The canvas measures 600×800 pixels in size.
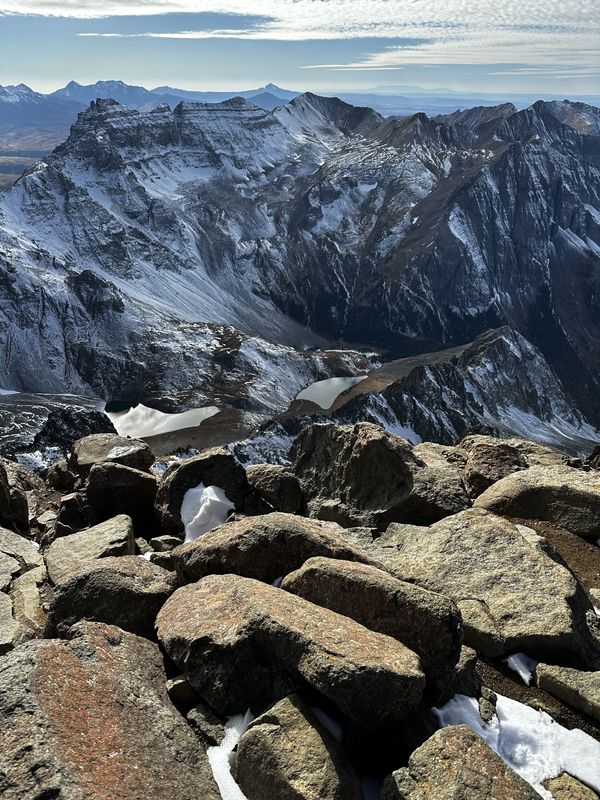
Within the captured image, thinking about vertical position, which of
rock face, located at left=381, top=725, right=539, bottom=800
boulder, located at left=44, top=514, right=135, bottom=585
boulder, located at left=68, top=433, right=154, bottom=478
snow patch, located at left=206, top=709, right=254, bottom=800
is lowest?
boulder, located at left=68, top=433, right=154, bottom=478

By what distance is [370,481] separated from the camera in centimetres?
2667

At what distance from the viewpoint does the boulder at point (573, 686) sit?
44.4 ft

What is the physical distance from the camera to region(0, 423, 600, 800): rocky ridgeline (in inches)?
415

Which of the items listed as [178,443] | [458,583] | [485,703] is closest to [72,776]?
[485,703]

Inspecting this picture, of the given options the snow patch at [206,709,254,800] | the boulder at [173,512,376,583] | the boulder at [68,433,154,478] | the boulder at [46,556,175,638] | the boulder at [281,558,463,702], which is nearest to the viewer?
the snow patch at [206,709,254,800]

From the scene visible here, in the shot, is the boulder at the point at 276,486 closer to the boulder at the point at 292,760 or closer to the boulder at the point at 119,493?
the boulder at the point at 119,493

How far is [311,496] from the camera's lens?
28.2 meters

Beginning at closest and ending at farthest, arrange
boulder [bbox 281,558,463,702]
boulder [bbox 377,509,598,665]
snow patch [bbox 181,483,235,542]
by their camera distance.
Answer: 1. boulder [bbox 281,558,463,702]
2. boulder [bbox 377,509,598,665]
3. snow patch [bbox 181,483,235,542]

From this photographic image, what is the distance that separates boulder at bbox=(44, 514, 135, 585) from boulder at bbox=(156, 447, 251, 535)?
3123 millimetres

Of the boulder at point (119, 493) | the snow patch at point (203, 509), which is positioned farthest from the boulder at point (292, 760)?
the boulder at point (119, 493)

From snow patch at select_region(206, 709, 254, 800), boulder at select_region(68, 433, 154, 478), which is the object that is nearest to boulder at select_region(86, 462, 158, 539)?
boulder at select_region(68, 433, 154, 478)

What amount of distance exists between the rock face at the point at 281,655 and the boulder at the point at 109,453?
64.9 feet

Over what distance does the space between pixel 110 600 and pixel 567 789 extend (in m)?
10.7

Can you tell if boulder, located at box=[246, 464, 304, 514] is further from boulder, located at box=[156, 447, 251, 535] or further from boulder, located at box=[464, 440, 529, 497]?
boulder, located at box=[464, 440, 529, 497]
